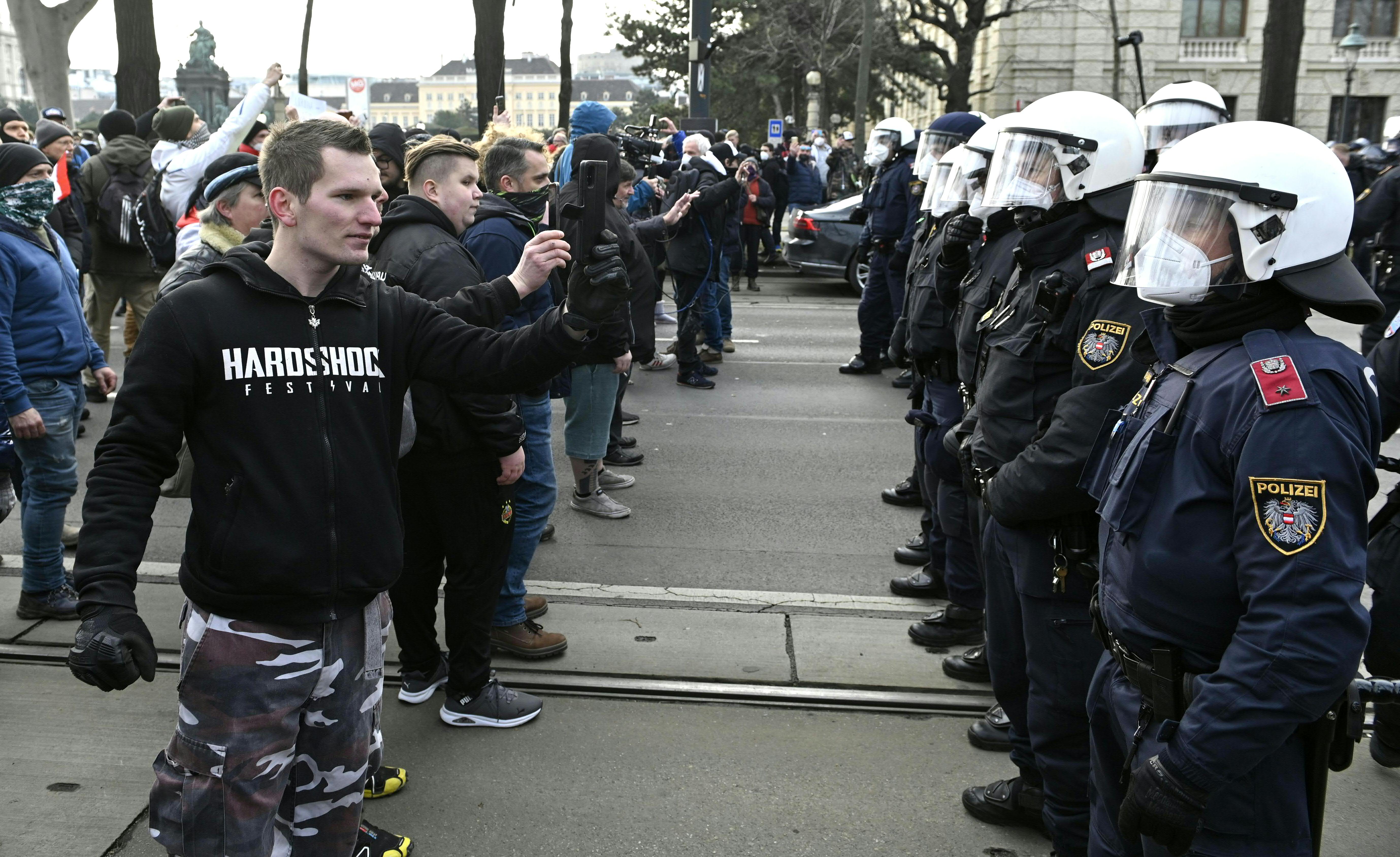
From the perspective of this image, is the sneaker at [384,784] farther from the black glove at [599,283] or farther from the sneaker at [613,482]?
the sneaker at [613,482]

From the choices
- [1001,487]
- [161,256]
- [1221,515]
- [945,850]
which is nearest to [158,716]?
[945,850]

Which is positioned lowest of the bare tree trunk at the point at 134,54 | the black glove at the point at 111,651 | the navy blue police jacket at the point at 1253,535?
the black glove at the point at 111,651

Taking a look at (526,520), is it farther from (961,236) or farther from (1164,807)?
(1164,807)

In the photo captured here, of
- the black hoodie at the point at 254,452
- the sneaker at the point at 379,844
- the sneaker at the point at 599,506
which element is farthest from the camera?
the sneaker at the point at 599,506

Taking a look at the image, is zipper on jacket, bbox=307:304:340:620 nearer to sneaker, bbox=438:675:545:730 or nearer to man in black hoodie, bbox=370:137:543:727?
man in black hoodie, bbox=370:137:543:727

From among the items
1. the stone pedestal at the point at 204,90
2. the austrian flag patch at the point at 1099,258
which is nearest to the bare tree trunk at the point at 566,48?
the stone pedestal at the point at 204,90

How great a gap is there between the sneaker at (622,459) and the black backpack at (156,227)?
11.2 ft

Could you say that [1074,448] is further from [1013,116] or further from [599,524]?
[599,524]

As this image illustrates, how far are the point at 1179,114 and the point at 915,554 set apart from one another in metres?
2.61

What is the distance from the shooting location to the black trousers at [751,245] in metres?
15.8

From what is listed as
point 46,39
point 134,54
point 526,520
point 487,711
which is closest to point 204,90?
point 46,39

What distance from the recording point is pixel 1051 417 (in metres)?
3.16

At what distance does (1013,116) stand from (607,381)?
2.95m

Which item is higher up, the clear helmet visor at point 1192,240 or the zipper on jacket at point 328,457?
the clear helmet visor at point 1192,240
